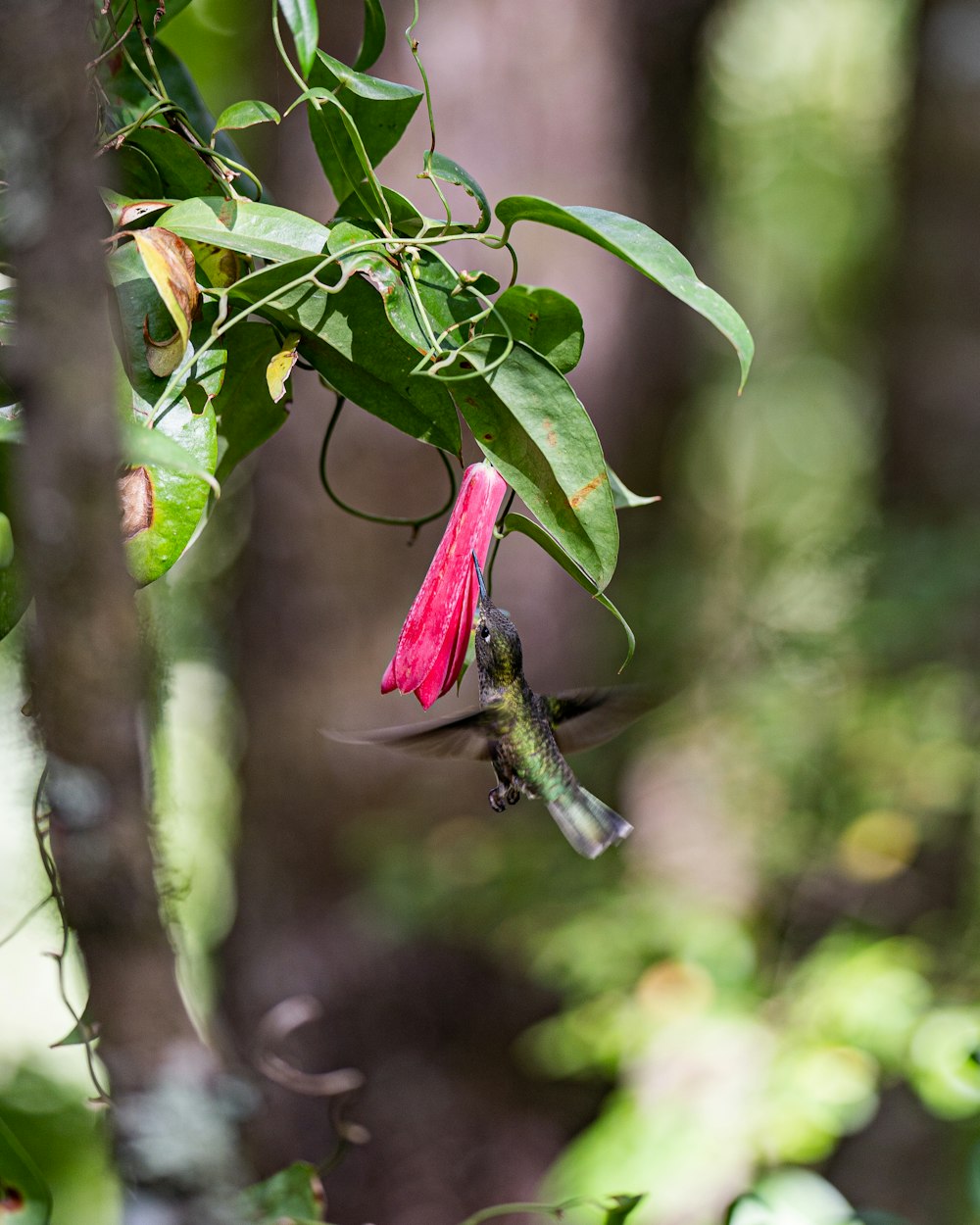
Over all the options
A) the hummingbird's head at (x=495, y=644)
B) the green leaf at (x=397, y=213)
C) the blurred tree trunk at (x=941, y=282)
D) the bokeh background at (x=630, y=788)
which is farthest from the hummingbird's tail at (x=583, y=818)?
the blurred tree trunk at (x=941, y=282)

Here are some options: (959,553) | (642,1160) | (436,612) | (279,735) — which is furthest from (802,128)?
(436,612)

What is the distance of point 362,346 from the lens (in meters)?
0.45

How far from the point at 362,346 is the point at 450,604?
132mm

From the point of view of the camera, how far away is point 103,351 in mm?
270

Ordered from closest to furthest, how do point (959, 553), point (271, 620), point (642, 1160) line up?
point (642, 1160) → point (959, 553) → point (271, 620)

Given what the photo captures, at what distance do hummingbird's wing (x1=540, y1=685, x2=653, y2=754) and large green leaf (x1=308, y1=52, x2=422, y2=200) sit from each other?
0.31 metres

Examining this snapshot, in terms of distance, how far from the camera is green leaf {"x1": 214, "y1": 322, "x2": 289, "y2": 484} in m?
0.48

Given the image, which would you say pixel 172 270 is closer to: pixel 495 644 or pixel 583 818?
pixel 495 644

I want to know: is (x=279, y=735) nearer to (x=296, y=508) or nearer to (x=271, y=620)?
(x=271, y=620)

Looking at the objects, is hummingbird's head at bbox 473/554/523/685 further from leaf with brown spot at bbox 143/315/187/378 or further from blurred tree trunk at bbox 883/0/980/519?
blurred tree trunk at bbox 883/0/980/519

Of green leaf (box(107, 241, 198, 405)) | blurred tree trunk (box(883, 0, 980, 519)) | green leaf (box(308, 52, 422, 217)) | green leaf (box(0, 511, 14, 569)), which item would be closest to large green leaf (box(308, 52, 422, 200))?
green leaf (box(308, 52, 422, 217))

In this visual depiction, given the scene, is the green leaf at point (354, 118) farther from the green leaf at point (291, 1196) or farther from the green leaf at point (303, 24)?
the green leaf at point (291, 1196)

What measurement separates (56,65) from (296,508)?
5.33 feet

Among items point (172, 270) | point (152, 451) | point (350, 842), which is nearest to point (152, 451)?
point (152, 451)
